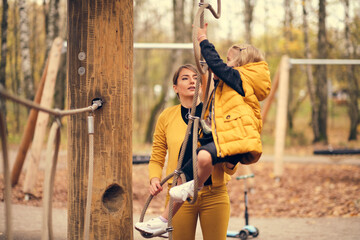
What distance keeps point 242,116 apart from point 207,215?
2.38ft


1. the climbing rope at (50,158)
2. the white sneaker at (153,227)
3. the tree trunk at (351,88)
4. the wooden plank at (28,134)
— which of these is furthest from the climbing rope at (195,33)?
the tree trunk at (351,88)

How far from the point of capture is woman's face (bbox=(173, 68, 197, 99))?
3348 mm

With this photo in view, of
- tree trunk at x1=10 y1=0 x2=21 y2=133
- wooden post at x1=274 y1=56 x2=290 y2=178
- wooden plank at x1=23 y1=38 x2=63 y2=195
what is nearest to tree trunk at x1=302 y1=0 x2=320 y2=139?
tree trunk at x1=10 y1=0 x2=21 y2=133

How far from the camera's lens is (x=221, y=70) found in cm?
A: 286

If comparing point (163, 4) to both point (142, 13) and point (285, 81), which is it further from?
point (285, 81)

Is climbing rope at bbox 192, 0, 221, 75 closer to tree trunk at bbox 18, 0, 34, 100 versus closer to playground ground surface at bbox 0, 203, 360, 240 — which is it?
playground ground surface at bbox 0, 203, 360, 240

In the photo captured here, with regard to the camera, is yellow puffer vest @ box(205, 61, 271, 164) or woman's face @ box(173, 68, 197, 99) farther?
woman's face @ box(173, 68, 197, 99)

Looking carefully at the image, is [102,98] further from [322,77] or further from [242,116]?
[322,77]

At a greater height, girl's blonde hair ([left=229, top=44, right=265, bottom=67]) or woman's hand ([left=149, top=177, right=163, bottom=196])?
girl's blonde hair ([left=229, top=44, right=265, bottom=67])

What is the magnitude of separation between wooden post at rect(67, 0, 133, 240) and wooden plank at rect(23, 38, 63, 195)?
15.5ft

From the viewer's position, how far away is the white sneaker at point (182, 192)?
111 inches

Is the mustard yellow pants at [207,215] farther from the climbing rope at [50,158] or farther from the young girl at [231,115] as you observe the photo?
the climbing rope at [50,158]

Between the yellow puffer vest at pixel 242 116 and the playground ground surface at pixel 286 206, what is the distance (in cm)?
265

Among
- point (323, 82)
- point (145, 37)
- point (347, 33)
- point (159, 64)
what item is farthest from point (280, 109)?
point (159, 64)
